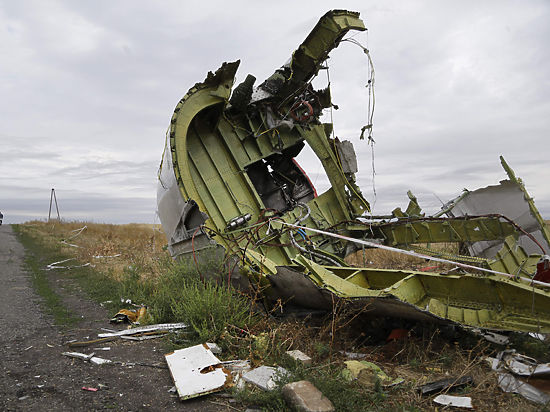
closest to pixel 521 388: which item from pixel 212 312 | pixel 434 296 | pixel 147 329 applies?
pixel 434 296

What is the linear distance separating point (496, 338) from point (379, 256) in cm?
639

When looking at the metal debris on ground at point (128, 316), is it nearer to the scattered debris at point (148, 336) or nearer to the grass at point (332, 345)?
the grass at point (332, 345)

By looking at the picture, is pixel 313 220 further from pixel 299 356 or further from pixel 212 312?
pixel 299 356

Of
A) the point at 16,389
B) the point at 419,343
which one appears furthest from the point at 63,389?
the point at 419,343

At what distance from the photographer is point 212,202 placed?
6.85 m

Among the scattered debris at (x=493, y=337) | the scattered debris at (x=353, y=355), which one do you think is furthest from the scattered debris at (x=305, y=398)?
the scattered debris at (x=493, y=337)

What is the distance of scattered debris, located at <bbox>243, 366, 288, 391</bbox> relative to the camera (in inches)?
121

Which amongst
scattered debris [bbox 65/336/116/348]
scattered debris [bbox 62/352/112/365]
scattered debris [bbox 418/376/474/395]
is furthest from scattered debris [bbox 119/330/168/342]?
scattered debris [bbox 418/376/474/395]

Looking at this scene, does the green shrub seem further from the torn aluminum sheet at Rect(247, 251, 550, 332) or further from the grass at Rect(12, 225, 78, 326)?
the grass at Rect(12, 225, 78, 326)

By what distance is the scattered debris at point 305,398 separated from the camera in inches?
102

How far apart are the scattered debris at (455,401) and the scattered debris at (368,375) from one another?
31 centimetres

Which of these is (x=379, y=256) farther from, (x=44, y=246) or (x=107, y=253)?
(x=44, y=246)

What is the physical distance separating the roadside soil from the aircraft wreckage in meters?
1.49

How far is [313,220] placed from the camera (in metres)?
7.17
